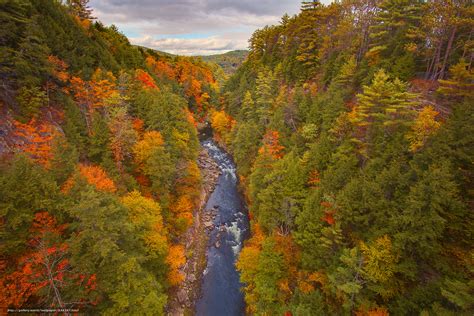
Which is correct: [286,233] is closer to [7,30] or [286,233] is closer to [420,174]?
[420,174]

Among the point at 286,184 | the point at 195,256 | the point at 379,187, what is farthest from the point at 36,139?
the point at 379,187

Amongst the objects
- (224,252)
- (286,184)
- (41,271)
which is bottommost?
(224,252)

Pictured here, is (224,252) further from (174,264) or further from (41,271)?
(41,271)

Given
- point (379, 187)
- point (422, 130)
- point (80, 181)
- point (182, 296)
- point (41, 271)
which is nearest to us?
point (41, 271)

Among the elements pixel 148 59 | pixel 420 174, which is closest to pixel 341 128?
pixel 420 174

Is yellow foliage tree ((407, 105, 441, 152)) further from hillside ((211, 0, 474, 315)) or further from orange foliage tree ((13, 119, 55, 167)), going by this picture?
orange foliage tree ((13, 119, 55, 167))

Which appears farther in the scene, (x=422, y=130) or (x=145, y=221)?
(x=145, y=221)
